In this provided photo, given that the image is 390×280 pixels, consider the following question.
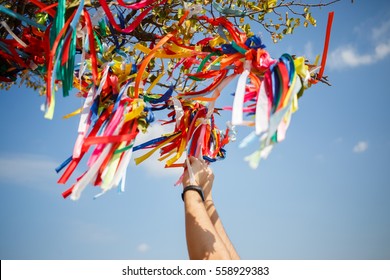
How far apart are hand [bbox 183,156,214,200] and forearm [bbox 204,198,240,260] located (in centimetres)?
4

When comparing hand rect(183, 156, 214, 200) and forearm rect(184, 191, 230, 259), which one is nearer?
forearm rect(184, 191, 230, 259)

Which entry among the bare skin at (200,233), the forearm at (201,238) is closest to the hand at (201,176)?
the bare skin at (200,233)

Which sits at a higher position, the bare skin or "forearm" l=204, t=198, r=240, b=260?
the bare skin

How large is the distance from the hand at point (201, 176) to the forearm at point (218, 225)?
0.12 feet

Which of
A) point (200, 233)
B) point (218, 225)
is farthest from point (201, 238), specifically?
point (218, 225)

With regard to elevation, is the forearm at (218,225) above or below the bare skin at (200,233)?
below

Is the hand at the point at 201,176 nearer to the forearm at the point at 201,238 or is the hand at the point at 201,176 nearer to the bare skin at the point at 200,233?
the bare skin at the point at 200,233

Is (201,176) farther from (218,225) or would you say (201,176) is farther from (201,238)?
(201,238)

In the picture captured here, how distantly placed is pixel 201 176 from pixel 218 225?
21 cm

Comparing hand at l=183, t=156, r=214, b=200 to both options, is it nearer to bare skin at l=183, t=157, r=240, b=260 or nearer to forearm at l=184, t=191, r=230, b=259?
bare skin at l=183, t=157, r=240, b=260

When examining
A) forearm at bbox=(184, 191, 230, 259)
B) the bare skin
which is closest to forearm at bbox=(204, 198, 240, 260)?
the bare skin

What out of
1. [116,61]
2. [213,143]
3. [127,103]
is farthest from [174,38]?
[213,143]

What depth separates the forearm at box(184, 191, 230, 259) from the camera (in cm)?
100

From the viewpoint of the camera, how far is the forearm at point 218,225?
4.06ft
